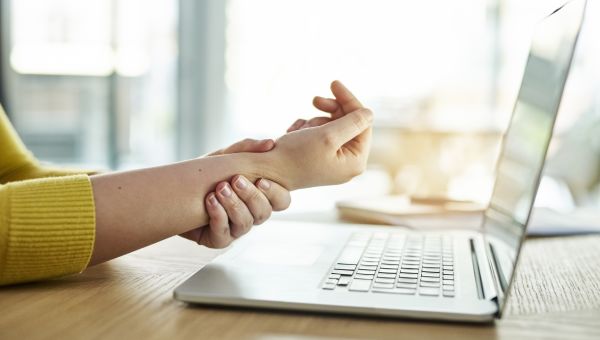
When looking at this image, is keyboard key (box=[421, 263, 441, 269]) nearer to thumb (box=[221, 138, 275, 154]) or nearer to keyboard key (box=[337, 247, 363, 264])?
keyboard key (box=[337, 247, 363, 264])

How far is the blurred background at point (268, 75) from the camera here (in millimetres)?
3918

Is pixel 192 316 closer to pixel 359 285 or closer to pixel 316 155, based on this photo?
pixel 359 285

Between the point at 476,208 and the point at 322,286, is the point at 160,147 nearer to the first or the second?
the point at 476,208

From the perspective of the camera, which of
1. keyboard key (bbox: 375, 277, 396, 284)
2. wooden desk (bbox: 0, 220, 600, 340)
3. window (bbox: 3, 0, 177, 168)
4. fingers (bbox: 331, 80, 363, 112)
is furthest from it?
window (bbox: 3, 0, 177, 168)

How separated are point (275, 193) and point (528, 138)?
31 centimetres

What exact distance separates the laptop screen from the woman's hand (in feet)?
0.86

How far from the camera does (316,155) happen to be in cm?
86

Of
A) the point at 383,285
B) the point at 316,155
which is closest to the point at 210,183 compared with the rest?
the point at 316,155

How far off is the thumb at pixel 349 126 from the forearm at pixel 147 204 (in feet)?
0.51

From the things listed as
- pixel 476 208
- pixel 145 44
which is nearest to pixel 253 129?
pixel 145 44

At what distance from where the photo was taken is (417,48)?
3.94 meters

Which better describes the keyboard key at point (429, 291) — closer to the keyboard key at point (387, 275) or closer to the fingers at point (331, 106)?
the keyboard key at point (387, 275)

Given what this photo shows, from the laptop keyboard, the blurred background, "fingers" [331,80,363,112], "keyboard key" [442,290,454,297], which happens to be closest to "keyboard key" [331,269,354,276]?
the laptop keyboard

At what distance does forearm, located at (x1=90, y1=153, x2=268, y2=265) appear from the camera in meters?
0.74
